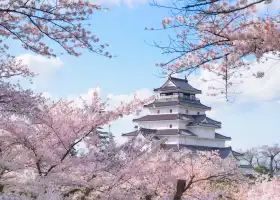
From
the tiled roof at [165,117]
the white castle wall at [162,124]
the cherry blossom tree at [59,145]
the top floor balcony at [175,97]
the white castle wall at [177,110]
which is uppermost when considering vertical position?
the top floor balcony at [175,97]

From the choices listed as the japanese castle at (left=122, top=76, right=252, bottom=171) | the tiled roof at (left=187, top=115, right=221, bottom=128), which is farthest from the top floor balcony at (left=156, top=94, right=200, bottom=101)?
the tiled roof at (left=187, top=115, right=221, bottom=128)

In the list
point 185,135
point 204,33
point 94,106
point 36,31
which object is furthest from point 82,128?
point 185,135

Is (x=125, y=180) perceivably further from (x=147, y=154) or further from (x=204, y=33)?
(x=204, y=33)

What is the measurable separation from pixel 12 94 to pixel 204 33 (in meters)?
3.59

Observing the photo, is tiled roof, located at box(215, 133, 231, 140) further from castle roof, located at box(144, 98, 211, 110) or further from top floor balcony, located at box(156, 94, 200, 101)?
top floor balcony, located at box(156, 94, 200, 101)

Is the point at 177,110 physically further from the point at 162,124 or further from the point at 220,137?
the point at 220,137

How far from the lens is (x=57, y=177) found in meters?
10.2

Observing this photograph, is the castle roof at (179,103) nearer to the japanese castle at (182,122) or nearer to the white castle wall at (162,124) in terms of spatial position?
the japanese castle at (182,122)

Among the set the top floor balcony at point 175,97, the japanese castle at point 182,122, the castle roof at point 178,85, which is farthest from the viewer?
the top floor balcony at point 175,97

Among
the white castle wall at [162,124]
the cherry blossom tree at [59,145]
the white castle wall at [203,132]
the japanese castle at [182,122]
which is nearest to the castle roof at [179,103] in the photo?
the japanese castle at [182,122]

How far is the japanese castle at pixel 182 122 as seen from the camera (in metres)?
48.0

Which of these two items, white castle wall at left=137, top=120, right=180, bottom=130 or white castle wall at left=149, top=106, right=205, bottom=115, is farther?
white castle wall at left=149, top=106, right=205, bottom=115

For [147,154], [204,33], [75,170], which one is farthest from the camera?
[147,154]

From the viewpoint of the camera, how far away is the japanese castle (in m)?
48.0
